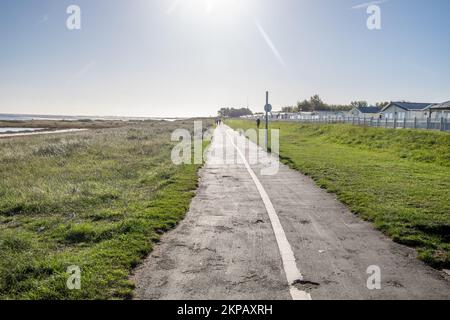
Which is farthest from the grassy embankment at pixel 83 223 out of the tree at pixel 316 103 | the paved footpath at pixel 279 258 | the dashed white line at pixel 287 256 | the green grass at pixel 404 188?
the tree at pixel 316 103

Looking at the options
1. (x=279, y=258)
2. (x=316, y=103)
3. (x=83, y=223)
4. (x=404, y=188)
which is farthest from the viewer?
(x=316, y=103)

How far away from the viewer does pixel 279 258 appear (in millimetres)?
4938

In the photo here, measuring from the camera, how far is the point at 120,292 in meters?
3.91

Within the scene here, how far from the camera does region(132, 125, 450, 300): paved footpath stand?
13.1ft

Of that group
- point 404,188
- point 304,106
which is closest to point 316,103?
point 304,106

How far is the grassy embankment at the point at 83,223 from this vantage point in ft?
14.0

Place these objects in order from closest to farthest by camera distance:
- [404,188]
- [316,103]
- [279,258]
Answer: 1. [279,258]
2. [404,188]
3. [316,103]

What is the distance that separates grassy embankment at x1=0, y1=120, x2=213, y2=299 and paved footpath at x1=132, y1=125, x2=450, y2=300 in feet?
1.42

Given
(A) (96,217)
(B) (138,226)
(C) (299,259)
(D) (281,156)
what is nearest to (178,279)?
(C) (299,259)

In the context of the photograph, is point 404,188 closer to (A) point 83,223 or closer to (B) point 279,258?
(B) point 279,258

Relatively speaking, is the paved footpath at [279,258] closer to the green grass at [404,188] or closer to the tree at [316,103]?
the green grass at [404,188]

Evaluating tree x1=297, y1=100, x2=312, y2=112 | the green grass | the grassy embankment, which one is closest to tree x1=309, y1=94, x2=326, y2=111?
tree x1=297, y1=100, x2=312, y2=112

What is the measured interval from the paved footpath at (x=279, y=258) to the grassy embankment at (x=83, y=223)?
1.42ft

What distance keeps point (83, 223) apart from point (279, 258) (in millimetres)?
4061
